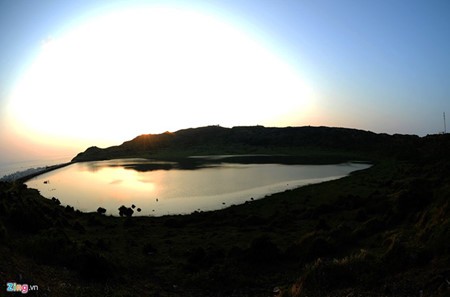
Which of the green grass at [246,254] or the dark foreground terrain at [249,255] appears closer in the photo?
the dark foreground terrain at [249,255]

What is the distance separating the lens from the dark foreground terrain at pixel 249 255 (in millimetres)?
13484

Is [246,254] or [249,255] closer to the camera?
[249,255]

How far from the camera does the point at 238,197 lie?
61938 mm

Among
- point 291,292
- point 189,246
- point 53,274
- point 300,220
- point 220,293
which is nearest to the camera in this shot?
point 291,292

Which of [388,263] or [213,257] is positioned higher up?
[388,263]

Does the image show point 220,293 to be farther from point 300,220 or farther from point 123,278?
point 300,220

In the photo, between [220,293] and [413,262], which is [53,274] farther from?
[413,262]

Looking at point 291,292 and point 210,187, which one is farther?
point 210,187

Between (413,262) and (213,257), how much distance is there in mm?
14113

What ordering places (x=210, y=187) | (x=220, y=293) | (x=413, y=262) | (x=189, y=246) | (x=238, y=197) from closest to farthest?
(x=413, y=262)
(x=220, y=293)
(x=189, y=246)
(x=238, y=197)
(x=210, y=187)

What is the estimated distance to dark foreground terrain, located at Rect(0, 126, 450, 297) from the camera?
44.2 ft

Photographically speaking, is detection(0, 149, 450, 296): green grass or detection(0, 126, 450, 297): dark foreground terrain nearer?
detection(0, 126, 450, 297): dark foreground terrain

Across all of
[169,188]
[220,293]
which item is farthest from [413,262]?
[169,188]

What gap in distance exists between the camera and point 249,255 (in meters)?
22.6
